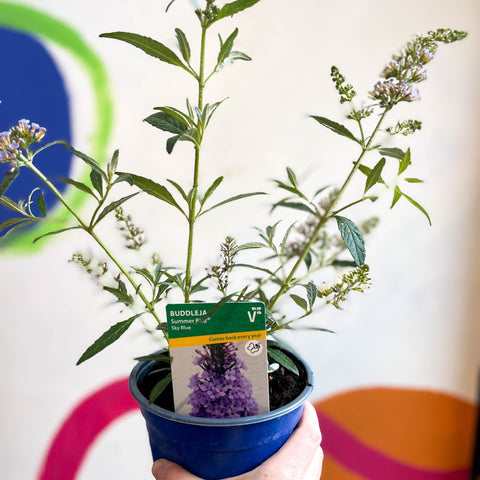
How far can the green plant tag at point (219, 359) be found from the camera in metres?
0.75

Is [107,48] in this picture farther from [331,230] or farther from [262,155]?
[331,230]

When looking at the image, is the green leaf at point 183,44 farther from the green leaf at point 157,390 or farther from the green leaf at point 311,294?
the green leaf at point 157,390

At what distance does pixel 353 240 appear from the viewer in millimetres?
729

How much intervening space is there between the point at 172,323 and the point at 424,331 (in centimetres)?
130

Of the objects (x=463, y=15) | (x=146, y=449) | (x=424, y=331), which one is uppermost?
(x=463, y=15)

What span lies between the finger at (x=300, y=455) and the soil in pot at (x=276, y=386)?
66 mm

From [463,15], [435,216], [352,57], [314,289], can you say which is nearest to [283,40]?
[352,57]

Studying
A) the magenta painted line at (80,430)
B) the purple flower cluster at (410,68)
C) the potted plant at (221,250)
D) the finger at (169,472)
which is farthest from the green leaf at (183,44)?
the magenta painted line at (80,430)

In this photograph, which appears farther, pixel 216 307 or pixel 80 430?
pixel 80 430

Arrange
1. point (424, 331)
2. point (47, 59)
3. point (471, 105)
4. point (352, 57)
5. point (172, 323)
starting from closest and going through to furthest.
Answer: point (172, 323) < point (47, 59) < point (352, 57) < point (471, 105) < point (424, 331)

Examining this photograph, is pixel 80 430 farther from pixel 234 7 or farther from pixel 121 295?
pixel 234 7

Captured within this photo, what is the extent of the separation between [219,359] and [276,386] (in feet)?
0.54

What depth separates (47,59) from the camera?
135 centimetres

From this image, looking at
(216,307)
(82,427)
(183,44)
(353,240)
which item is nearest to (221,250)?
(216,307)
